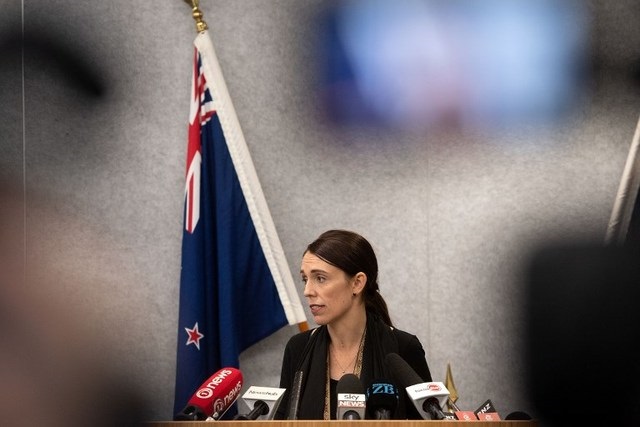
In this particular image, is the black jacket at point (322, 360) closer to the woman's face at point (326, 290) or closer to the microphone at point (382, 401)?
the woman's face at point (326, 290)

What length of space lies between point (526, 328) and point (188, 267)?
5.24 feet

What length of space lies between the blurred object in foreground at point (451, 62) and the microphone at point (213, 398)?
1.99 m

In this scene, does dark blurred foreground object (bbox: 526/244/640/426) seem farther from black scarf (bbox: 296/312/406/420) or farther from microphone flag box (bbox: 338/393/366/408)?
microphone flag box (bbox: 338/393/366/408)

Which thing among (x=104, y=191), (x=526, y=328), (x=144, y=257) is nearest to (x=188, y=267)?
(x=144, y=257)

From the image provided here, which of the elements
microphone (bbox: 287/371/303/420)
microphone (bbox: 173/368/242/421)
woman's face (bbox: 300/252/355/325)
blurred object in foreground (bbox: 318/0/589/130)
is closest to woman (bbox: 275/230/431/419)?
woman's face (bbox: 300/252/355/325)

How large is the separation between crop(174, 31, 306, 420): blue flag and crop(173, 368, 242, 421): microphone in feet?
4.77

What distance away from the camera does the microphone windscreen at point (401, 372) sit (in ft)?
8.28

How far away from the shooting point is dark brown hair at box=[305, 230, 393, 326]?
3.13 meters

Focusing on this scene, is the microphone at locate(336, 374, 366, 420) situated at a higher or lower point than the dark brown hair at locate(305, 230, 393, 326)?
lower

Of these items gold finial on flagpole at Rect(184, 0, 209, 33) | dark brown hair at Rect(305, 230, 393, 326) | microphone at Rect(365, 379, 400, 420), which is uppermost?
→ gold finial on flagpole at Rect(184, 0, 209, 33)

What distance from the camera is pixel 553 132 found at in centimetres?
412

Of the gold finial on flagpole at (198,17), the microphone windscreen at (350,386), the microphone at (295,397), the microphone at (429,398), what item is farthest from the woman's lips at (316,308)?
the gold finial on flagpole at (198,17)

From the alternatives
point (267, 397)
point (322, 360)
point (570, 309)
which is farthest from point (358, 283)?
point (570, 309)

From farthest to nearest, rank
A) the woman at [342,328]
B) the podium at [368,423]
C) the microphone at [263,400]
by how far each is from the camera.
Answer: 1. the woman at [342,328]
2. the microphone at [263,400]
3. the podium at [368,423]
